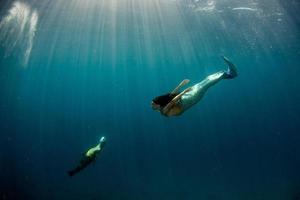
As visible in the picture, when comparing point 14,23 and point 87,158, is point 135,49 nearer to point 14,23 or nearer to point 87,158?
point 14,23

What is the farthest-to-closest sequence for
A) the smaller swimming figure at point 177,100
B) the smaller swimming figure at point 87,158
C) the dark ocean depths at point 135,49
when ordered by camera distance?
the dark ocean depths at point 135,49 < the smaller swimming figure at point 87,158 < the smaller swimming figure at point 177,100

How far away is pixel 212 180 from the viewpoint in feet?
121

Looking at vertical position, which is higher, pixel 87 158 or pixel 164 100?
pixel 164 100

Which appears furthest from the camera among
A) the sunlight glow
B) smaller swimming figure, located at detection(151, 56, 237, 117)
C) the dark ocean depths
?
the dark ocean depths

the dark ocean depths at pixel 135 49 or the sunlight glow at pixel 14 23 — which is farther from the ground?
the sunlight glow at pixel 14 23

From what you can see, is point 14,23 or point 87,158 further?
point 14,23

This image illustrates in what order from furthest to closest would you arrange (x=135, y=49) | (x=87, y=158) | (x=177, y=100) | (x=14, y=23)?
(x=135, y=49) → (x=14, y=23) → (x=87, y=158) → (x=177, y=100)

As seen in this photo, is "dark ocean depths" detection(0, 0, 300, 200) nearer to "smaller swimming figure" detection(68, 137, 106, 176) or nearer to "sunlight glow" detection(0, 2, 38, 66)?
"sunlight glow" detection(0, 2, 38, 66)

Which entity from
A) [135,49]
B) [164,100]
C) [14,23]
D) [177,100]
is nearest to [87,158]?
[164,100]

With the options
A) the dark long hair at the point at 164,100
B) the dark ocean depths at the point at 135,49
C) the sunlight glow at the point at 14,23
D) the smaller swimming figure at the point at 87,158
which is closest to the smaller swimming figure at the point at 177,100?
the dark long hair at the point at 164,100

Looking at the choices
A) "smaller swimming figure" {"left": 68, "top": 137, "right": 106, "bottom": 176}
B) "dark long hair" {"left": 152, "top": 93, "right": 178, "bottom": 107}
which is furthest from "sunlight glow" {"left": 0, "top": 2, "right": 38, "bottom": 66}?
"dark long hair" {"left": 152, "top": 93, "right": 178, "bottom": 107}

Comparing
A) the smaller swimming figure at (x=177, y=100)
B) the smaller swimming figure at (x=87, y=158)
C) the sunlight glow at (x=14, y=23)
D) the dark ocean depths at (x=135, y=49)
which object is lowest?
the dark ocean depths at (x=135, y=49)

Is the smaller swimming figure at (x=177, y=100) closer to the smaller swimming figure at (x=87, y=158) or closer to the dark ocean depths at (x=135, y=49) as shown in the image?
the smaller swimming figure at (x=87, y=158)

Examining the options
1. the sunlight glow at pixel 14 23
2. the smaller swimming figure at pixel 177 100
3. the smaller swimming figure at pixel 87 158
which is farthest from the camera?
the sunlight glow at pixel 14 23
